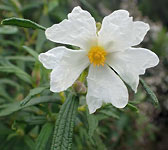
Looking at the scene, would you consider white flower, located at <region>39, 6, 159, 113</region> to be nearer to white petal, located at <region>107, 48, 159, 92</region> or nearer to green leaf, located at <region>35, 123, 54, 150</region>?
white petal, located at <region>107, 48, 159, 92</region>

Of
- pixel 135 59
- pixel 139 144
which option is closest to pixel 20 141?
pixel 135 59

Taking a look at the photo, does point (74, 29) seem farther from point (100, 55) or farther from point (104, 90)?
point (104, 90)

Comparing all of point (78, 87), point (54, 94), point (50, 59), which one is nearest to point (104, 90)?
point (78, 87)

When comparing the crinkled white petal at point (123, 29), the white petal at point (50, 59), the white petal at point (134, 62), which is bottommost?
the white petal at point (134, 62)

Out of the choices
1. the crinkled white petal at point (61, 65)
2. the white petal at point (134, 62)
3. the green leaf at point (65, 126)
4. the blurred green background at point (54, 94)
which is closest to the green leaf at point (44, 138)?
the blurred green background at point (54, 94)

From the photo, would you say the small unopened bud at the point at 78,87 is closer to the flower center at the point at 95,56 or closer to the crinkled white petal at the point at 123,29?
the flower center at the point at 95,56

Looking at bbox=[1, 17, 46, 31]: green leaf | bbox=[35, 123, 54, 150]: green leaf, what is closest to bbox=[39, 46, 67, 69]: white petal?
bbox=[1, 17, 46, 31]: green leaf
